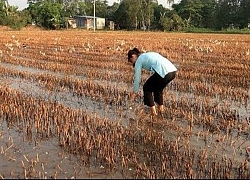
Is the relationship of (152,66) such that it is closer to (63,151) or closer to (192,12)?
(63,151)


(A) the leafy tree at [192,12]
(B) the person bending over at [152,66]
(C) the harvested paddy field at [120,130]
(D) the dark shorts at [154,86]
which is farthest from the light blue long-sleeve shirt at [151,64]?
(A) the leafy tree at [192,12]

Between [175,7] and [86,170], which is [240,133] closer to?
[86,170]

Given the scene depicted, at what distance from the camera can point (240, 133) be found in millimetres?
5379

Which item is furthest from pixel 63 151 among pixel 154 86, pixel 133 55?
pixel 154 86

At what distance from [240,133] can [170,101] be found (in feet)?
7.26

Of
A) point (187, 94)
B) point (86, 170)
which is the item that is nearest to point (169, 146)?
point (86, 170)

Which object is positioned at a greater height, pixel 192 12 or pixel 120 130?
pixel 192 12

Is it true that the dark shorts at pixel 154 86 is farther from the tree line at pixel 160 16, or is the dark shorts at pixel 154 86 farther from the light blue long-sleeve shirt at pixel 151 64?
the tree line at pixel 160 16

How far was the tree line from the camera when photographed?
59.7m

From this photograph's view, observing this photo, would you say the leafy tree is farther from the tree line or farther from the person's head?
the person's head

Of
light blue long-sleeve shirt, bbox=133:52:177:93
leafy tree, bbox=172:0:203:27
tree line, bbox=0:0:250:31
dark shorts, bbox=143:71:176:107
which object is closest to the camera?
light blue long-sleeve shirt, bbox=133:52:177:93

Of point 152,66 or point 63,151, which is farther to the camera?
point 152,66

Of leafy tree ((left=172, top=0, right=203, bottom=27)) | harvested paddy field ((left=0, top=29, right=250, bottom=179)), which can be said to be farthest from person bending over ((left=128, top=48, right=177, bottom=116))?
leafy tree ((left=172, top=0, right=203, bottom=27))

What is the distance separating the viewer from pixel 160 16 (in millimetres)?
72125
